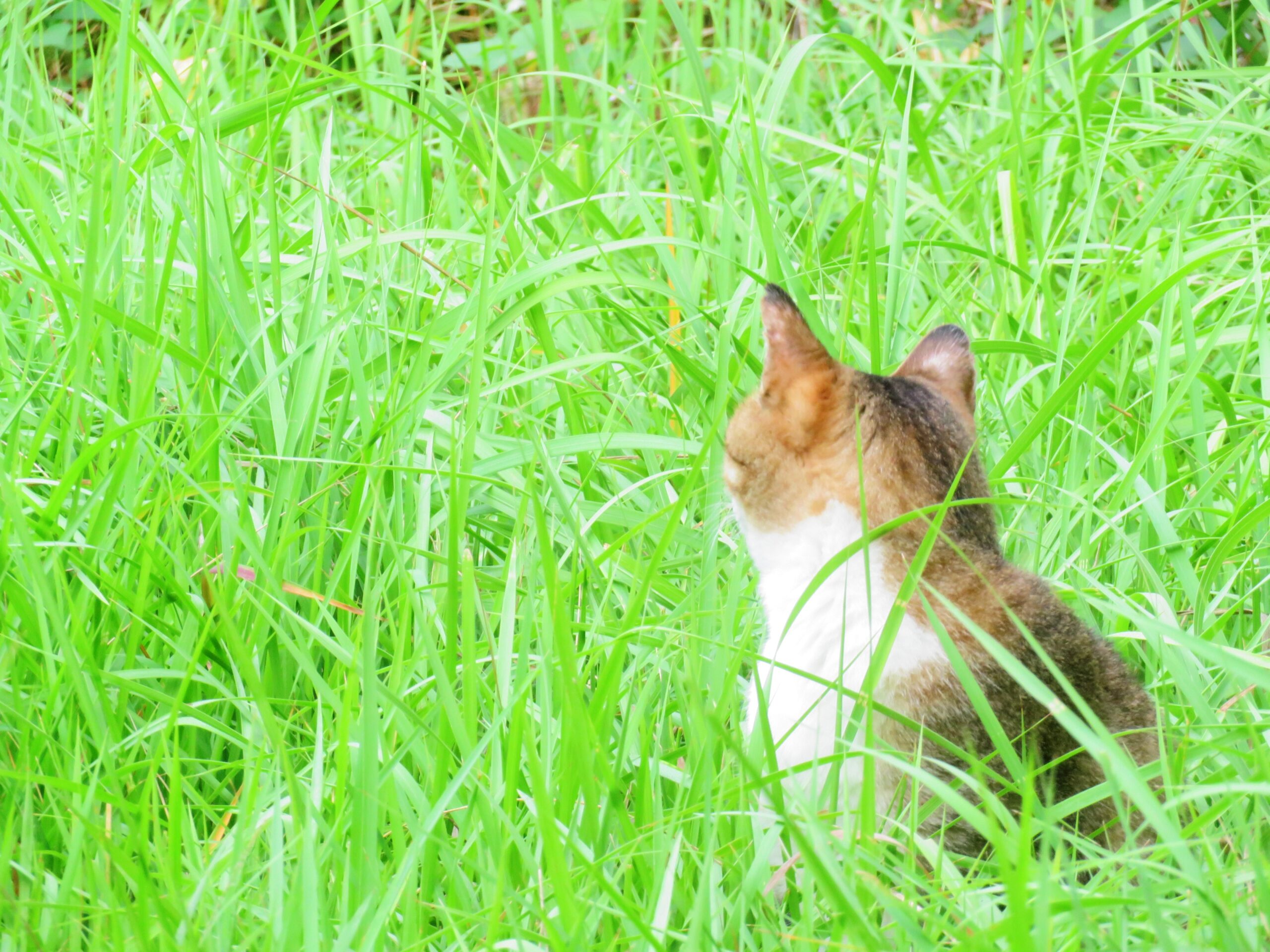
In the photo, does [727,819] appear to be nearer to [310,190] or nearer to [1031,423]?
[1031,423]

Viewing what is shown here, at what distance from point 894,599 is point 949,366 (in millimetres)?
502

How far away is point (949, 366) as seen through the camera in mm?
1984

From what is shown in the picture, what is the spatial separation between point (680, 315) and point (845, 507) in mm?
995

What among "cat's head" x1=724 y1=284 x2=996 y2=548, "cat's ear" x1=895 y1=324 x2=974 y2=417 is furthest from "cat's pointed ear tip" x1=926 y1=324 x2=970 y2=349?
"cat's head" x1=724 y1=284 x2=996 y2=548

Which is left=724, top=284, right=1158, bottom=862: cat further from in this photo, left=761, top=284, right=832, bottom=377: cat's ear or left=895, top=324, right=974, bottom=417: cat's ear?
left=895, top=324, right=974, bottom=417: cat's ear

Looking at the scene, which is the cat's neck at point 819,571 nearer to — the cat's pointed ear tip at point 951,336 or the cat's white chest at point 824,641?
the cat's white chest at point 824,641

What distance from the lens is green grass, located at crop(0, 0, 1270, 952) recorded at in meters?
1.34

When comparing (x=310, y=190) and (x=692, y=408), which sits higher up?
(x=310, y=190)

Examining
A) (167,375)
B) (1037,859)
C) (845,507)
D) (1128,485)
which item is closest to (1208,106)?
(1128,485)

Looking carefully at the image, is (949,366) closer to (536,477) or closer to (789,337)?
(789,337)

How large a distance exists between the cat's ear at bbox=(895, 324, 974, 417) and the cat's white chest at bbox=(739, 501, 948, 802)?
35 cm

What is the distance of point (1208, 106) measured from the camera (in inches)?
124

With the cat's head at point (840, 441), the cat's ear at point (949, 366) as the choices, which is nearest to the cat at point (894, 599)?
the cat's head at point (840, 441)

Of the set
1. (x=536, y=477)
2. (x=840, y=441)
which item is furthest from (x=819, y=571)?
(x=536, y=477)
